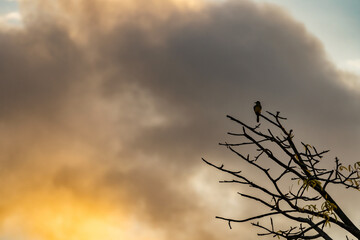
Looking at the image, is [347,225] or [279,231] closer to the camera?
[347,225]

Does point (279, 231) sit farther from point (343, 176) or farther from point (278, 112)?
point (278, 112)

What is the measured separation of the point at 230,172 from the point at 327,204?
76.3 inches

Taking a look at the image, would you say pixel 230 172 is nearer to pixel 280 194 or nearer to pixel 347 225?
pixel 280 194

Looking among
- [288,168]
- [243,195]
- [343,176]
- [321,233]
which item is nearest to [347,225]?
[321,233]

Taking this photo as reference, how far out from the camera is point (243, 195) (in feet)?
21.0

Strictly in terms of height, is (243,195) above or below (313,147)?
below

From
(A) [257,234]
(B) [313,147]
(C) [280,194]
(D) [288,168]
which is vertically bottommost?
(A) [257,234]

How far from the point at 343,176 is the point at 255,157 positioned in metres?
1.91

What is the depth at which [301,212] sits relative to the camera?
668cm

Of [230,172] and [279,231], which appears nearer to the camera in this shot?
[230,172]

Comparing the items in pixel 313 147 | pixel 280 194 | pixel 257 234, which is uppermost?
pixel 313 147

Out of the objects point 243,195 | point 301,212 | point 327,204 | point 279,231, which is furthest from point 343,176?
point 243,195

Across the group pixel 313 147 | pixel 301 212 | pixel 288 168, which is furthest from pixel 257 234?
pixel 313 147

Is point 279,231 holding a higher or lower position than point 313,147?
lower
